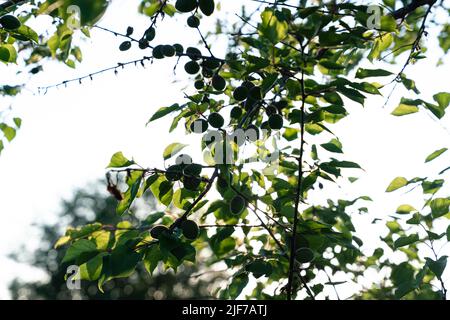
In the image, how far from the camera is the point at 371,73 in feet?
5.39

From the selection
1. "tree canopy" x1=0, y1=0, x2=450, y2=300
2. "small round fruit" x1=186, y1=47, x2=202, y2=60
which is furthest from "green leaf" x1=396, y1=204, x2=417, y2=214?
"small round fruit" x1=186, y1=47, x2=202, y2=60

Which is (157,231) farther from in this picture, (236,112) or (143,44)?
(143,44)

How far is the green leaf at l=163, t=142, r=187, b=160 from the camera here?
1713 millimetres

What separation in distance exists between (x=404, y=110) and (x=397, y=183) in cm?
26

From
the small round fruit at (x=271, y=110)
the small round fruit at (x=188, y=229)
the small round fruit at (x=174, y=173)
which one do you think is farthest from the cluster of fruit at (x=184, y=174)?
the small round fruit at (x=271, y=110)

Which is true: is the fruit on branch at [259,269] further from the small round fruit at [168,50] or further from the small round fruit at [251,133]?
the small round fruit at [168,50]

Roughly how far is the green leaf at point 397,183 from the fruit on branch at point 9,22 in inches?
54.5

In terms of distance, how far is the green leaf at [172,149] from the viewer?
1.71 meters

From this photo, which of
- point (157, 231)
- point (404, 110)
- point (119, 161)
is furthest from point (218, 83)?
point (404, 110)

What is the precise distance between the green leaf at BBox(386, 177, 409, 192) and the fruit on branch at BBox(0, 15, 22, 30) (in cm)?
139

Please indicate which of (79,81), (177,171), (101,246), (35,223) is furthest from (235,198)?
(35,223)

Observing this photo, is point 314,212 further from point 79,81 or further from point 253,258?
point 79,81

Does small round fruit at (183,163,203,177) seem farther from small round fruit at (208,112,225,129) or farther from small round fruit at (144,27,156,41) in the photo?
small round fruit at (144,27,156,41)
